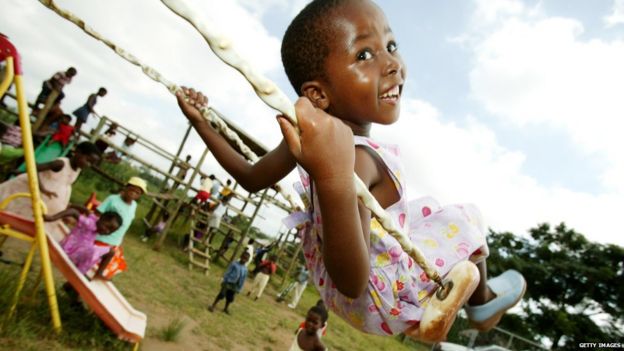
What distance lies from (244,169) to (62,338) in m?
3.94

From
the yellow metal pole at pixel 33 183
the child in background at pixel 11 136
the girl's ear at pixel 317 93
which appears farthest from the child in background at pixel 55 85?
the girl's ear at pixel 317 93

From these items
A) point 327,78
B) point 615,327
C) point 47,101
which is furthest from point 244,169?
point 615,327

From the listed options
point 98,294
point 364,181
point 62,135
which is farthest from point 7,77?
point 62,135

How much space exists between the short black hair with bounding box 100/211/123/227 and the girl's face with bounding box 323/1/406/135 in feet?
15.2

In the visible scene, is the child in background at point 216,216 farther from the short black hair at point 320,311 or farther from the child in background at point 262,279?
the short black hair at point 320,311

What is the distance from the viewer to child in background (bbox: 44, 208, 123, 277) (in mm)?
4867

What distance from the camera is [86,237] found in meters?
5.02

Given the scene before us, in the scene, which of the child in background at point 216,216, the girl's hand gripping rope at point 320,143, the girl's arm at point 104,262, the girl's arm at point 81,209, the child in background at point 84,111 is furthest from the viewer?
the child in background at point 216,216

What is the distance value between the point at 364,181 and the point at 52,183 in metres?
5.53

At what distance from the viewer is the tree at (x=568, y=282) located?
23.7m

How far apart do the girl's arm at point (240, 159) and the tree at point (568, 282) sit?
23.5 metres

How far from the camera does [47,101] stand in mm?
8328

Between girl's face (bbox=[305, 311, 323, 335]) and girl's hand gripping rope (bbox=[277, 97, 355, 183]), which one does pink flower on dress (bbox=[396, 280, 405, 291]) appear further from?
girl's face (bbox=[305, 311, 323, 335])

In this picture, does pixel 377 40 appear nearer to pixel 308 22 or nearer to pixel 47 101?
pixel 308 22
